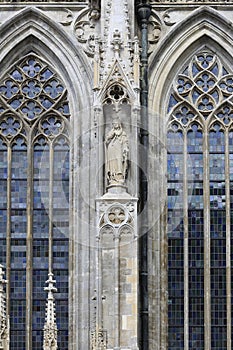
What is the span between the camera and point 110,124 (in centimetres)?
2927

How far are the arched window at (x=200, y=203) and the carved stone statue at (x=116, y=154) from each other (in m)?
2.32

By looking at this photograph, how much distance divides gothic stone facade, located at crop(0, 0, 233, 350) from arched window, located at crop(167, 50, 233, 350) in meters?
0.03

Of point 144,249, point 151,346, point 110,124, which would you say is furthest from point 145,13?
point 151,346

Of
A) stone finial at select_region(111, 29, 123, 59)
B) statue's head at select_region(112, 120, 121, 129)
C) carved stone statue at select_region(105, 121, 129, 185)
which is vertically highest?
stone finial at select_region(111, 29, 123, 59)

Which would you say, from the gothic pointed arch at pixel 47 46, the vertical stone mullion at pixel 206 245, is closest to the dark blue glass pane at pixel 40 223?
the gothic pointed arch at pixel 47 46

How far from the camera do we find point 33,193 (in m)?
30.9

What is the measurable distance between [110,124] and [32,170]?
104 inches

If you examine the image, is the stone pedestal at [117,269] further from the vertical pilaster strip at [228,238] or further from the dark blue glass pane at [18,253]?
the vertical pilaster strip at [228,238]

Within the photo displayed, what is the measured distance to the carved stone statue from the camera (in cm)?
2875

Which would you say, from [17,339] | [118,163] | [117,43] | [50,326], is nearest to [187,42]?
[117,43]

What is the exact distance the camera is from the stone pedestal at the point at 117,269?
91.7ft

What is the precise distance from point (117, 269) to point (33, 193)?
3.63 meters

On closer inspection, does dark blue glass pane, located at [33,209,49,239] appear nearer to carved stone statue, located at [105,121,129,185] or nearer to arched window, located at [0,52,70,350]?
arched window, located at [0,52,70,350]

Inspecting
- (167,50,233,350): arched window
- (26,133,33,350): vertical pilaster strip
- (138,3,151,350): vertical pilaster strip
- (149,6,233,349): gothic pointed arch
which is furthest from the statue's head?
(26,133,33,350): vertical pilaster strip
